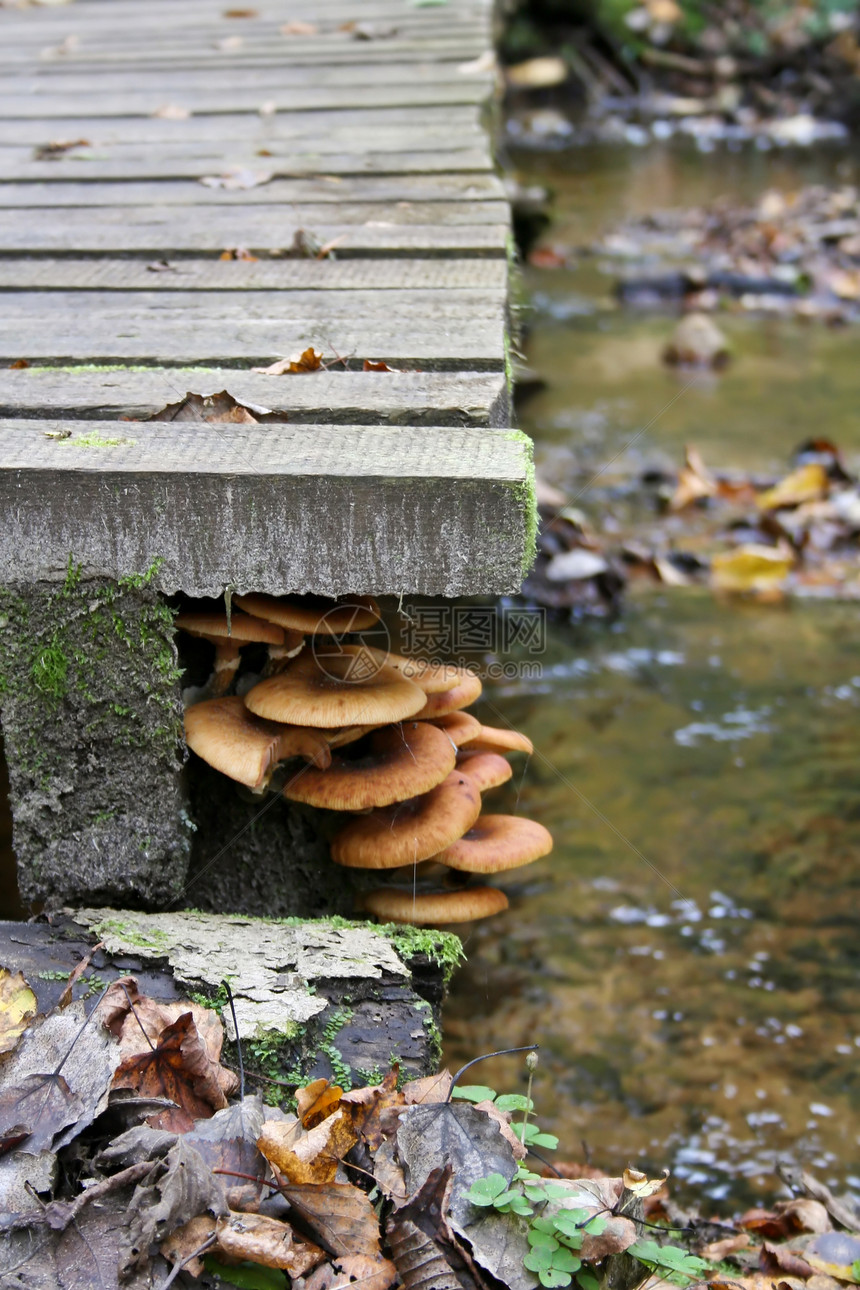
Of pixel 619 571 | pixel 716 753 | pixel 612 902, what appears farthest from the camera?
pixel 619 571

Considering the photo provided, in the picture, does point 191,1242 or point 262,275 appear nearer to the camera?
point 191,1242

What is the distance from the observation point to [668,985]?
307cm

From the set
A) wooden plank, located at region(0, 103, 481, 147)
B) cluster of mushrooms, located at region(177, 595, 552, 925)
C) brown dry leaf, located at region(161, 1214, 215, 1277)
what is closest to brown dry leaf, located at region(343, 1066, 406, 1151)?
brown dry leaf, located at region(161, 1214, 215, 1277)

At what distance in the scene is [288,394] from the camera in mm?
2123

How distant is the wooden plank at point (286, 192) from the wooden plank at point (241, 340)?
0.96 meters

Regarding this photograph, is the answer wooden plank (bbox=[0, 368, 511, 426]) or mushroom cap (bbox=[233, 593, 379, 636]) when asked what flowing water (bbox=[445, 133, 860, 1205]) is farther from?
wooden plank (bbox=[0, 368, 511, 426])

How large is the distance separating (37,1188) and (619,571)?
4027 millimetres

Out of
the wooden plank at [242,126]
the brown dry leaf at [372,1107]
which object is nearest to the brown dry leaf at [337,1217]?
the brown dry leaf at [372,1107]

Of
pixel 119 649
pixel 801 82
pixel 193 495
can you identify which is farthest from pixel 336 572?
pixel 801 82

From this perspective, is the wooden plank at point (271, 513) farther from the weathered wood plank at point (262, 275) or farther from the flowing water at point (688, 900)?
the flowing water at point (688, 900)

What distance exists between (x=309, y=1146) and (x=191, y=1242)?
0.21 metres

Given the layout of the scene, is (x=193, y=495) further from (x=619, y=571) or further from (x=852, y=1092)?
(x=619, y=571)

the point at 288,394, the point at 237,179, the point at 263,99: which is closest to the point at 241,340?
the point at 288,394

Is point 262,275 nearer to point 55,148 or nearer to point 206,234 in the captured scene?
point 206,234
